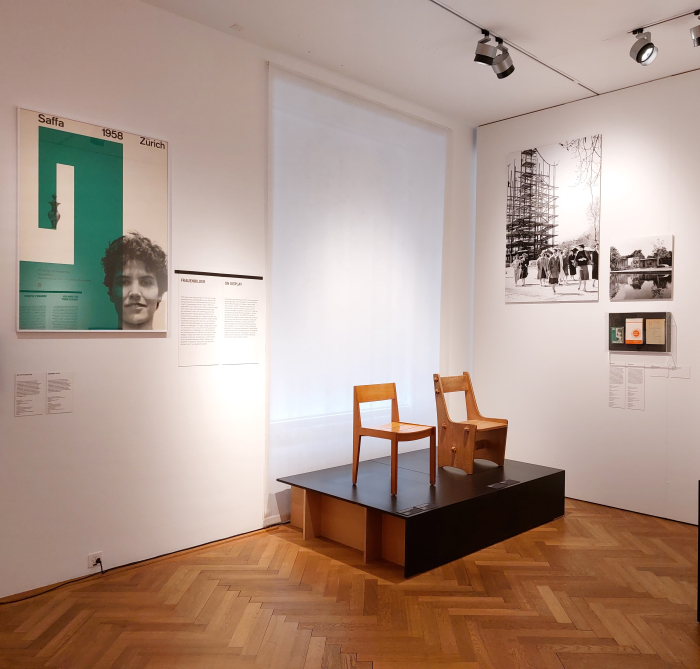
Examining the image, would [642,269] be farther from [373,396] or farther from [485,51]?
[373,396]

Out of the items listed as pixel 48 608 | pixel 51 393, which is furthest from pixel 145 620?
pixel 51 393

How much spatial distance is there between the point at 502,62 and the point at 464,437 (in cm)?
260

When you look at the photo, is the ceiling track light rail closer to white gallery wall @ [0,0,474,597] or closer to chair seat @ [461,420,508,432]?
white gallery wall @ [0,0,474,597]

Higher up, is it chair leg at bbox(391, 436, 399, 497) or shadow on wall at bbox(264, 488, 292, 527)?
chair leg at bbox(391, 436, 399, 497)

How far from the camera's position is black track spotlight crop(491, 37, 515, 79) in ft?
13.3

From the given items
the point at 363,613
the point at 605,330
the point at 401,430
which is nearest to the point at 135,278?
the point at 401,430

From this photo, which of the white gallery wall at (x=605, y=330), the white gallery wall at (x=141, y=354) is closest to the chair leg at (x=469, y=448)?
the white gallery wall at (x=605, y=330)

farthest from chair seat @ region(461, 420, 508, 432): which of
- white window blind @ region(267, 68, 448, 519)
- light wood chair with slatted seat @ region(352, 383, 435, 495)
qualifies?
white window blind @ region(267, 68, 448, 519)

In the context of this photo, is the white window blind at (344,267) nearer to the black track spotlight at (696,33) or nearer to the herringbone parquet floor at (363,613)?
the herringbone parquet floor at (363,613)

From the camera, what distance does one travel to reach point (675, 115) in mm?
4605

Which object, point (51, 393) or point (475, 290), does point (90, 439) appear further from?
point (475, 290)

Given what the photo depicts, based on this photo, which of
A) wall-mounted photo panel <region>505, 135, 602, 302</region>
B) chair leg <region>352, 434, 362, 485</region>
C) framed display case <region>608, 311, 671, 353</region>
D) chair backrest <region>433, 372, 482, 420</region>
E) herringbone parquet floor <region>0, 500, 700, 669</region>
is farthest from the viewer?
wall-mounted photo panel <region>505, 135, 602, 302</region>

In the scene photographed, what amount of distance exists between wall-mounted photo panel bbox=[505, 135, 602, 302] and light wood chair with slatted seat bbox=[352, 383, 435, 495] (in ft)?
6.08

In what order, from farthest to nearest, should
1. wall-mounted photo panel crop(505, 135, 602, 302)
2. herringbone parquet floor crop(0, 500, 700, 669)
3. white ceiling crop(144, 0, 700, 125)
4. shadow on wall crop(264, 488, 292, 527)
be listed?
wall-mounted photo panel crop(505, 135, 602, 302) → shadow on wall crop(264, 488, 292, 527) → white ceiling crop(144, 0, 700, 125) → herringbone parquet floor crop(0, 500, 700, 669)
